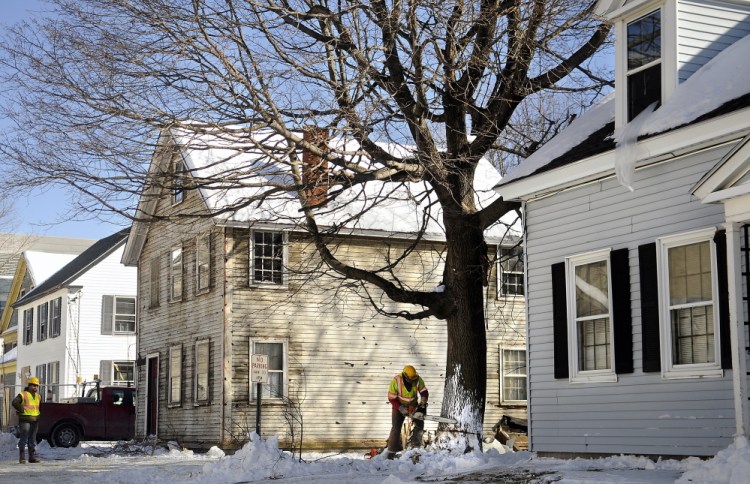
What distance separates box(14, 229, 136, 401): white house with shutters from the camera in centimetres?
4288

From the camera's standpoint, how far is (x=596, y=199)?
15.4 metres

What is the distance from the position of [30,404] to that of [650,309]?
1457 centimetres

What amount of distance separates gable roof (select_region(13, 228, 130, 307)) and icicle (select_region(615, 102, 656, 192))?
102 ft

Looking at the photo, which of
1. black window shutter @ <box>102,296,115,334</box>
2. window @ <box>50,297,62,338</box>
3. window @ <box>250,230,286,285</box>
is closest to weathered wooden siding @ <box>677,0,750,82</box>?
window @ <box>250,230,286,285</box>

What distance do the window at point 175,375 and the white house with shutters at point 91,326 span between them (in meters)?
11.3

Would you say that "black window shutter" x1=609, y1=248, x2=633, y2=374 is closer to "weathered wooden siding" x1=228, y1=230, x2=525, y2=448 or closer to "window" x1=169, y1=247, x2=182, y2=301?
"weathered wooden siding" x1=228, y1=230, x2=525, y2=448

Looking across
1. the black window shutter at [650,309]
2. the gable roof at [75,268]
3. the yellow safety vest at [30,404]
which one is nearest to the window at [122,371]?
the gable roof at [75,268]

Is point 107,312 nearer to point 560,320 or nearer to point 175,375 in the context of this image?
point 175,375

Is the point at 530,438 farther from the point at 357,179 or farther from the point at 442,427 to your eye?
the point at 357,179

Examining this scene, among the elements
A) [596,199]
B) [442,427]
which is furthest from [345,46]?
[442,427]

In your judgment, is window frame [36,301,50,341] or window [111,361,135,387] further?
window frame [36,301,50,341]

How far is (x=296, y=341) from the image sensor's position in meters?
27.6

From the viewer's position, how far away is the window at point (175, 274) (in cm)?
3067

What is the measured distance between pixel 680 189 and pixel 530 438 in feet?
15.5
